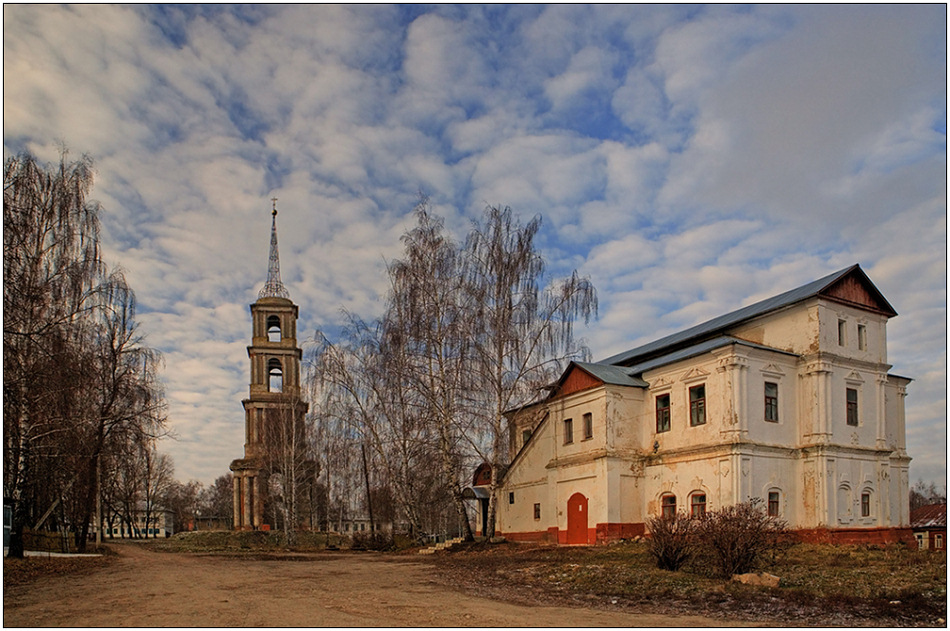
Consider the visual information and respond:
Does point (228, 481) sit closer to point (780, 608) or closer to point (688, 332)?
point (688, 332)

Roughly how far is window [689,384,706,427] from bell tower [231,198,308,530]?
3674 cm

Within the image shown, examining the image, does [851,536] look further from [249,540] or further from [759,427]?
[249,540]

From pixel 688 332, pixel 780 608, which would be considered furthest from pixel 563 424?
pixel 780 608

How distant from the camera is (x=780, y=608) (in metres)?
11.8

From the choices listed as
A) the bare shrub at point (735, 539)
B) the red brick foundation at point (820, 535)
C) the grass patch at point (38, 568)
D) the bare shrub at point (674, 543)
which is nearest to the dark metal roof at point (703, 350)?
the red brick foundation at point (820, 535)

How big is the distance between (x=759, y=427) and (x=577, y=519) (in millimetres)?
7922

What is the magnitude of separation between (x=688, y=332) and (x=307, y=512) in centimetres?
4026

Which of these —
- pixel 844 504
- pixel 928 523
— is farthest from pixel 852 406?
pixel 928 523

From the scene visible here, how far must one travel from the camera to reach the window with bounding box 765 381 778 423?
1030 inches

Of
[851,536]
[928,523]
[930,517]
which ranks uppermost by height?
[851,536]

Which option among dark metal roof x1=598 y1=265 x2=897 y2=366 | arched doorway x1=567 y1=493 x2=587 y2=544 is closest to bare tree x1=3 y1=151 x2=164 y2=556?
arched doorway x1=567 y1=493 x2=587 y2=544

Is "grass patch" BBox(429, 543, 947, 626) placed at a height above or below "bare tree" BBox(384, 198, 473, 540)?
below

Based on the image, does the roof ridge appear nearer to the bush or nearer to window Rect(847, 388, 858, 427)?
window Rect(847, 388, 858, 427)

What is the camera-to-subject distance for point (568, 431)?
31062mm
